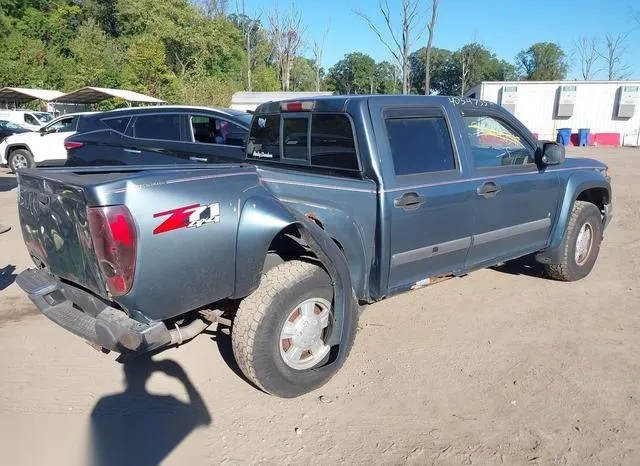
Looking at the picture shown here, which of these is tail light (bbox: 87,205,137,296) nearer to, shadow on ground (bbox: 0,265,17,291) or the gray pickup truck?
the gray pickup truck

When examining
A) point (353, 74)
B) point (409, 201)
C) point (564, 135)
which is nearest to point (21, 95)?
point (564, 135)

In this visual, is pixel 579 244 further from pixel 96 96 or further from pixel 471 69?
pixel 471 69

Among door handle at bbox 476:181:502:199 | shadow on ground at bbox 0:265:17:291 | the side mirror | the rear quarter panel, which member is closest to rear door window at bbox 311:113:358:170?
the rear quarter panel

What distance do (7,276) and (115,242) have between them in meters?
3.82

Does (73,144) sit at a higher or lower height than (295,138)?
lower

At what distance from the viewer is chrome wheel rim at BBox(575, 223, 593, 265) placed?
538 cm

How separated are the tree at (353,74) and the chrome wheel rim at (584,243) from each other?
83.2 metres

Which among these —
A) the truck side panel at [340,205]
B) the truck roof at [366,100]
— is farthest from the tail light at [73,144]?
the truck side panel at [340,205]

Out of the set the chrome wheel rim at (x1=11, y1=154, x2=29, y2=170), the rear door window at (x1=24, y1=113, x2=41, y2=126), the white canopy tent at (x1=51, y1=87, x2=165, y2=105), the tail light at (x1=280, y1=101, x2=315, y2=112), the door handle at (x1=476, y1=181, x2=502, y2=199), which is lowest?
the chrome wheel rim at (x1=11, y1=154, x2=29, y2=170)

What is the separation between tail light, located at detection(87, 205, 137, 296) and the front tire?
2.46ft

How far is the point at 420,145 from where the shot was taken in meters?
3.90

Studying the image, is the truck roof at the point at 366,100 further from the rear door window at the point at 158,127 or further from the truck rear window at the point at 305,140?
the rear door window at the point at 158,127

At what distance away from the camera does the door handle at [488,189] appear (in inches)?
163

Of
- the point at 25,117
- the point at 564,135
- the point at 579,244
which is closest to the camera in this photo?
the point at 579,244
